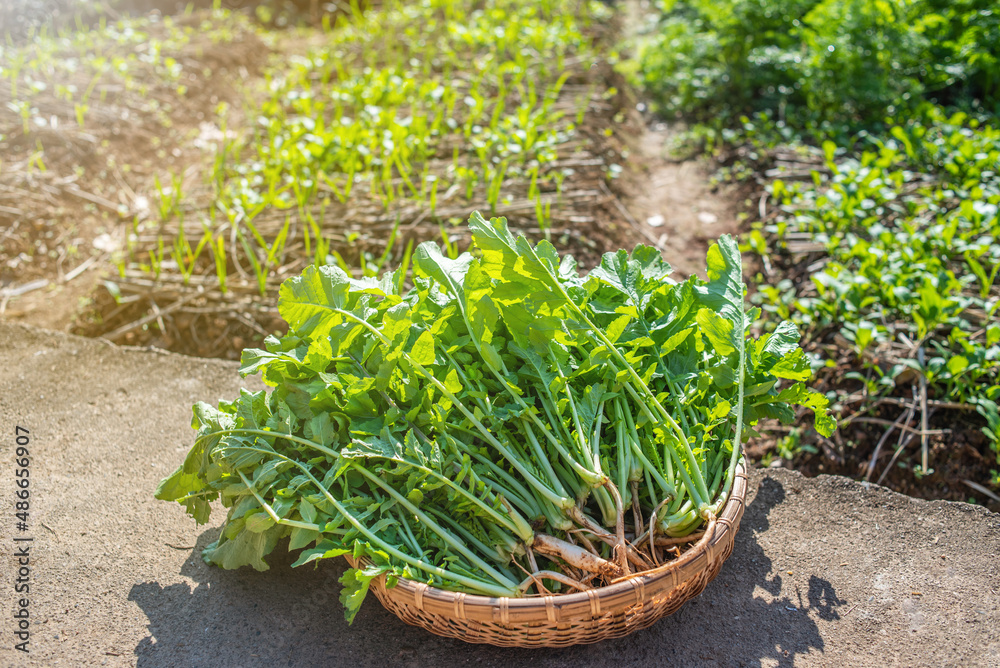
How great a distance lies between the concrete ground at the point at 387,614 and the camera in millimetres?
1735

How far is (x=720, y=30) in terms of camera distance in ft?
15.9

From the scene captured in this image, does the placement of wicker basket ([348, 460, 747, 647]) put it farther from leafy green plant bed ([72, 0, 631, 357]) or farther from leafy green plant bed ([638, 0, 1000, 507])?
leafy green plant bed ([72, 0, 631, 357])

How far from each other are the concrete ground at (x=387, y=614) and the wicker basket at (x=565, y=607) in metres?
0.16

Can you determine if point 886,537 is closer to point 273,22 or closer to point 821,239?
point 821,239

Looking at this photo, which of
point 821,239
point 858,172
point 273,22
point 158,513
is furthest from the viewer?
point 273,22

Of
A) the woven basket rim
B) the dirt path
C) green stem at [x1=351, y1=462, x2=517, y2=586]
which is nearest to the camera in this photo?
the woven basket rim

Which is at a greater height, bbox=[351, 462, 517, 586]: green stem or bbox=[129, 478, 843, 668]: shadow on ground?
bbox=[351, 462, 517, 586]: green stem

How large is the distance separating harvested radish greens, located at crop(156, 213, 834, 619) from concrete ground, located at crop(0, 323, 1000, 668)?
0.20m

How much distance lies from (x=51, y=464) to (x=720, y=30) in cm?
464

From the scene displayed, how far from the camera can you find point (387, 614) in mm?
1854

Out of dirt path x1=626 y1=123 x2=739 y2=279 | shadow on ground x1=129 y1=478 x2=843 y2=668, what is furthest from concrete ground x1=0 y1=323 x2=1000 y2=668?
dirt path x1=626 y1=123 x2=739 y2=279

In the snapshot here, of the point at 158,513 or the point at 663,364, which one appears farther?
the point at 158,513

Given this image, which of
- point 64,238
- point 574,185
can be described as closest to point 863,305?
point 574,185

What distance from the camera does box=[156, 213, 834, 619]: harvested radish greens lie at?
1664mm
